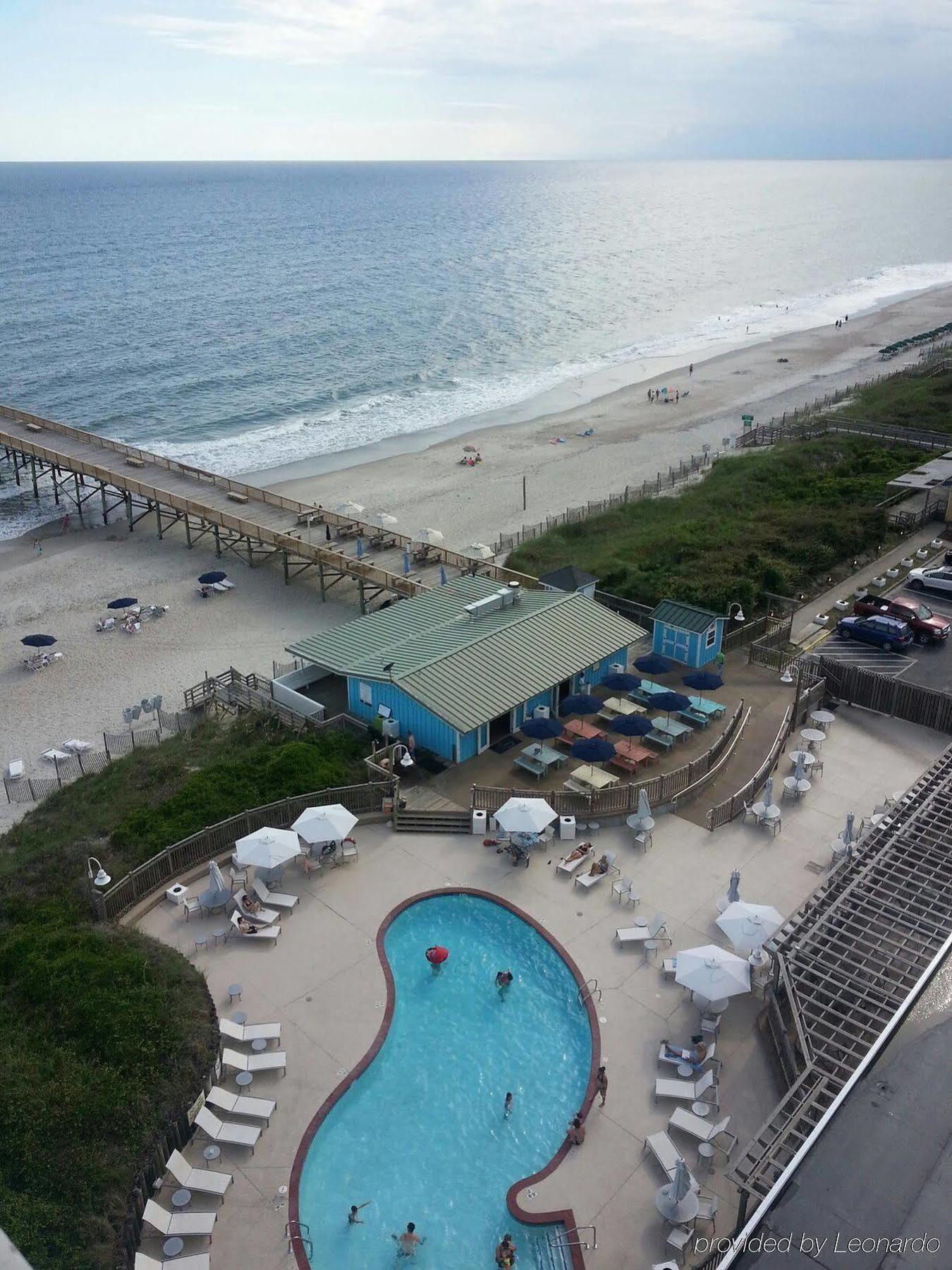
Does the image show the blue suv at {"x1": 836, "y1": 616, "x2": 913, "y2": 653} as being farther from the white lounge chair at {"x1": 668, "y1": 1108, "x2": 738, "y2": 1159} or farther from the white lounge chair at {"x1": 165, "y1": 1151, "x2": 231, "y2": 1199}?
the white lounge chair at {"x1": 165, "y1": 1151, "x2": 231, "y2": 1199}

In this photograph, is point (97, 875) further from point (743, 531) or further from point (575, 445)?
point (575, 445)

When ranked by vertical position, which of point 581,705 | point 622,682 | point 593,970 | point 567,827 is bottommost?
point 593,970

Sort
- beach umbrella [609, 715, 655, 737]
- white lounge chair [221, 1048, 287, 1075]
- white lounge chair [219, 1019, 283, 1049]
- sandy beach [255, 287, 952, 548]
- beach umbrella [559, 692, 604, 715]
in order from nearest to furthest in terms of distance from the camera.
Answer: white lounge chair [221, 1048, 287, 1075], white lounge chair [219, 1019, 283, 1049], beach umbrella [609, 715, 655, 737], beach umbrella [559, 692, 604, 715], sandy beach [255, 287, 952, 548]

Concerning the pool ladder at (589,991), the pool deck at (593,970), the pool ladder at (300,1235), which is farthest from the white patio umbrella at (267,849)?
the pool ladder at (300,1235)

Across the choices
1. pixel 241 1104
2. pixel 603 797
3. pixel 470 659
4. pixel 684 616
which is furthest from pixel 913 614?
pixel 241 1104

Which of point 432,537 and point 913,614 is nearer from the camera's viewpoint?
point 913,614

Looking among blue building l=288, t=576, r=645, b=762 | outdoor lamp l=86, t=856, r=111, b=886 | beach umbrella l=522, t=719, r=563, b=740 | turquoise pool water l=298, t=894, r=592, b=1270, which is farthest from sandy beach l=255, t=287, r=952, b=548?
turquoise pool water l=298, t=894, r=592, b=1270
